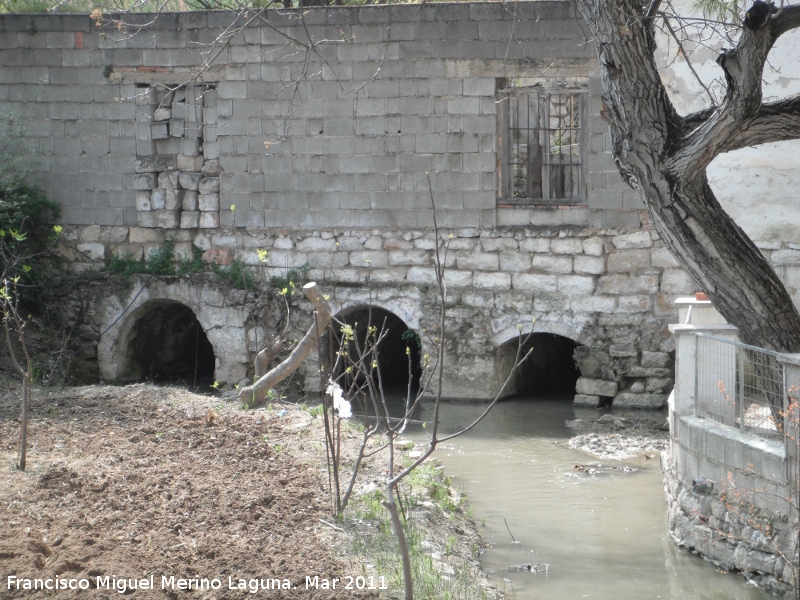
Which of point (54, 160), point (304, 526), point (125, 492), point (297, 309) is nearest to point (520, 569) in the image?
point (304, 526)

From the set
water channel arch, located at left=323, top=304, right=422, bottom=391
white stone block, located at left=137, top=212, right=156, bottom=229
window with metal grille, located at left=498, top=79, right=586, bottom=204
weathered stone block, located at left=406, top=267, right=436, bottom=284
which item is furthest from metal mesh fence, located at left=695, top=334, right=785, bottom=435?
white stone block, located at left=137, top=212, right=156, bottom=229

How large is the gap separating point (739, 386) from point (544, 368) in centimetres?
610

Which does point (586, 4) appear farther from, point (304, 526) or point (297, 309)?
point (297, 309)

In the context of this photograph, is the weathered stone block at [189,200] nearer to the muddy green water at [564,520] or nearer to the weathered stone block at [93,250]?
the weathered stone block at [93,250]

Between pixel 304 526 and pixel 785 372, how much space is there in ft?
9.63

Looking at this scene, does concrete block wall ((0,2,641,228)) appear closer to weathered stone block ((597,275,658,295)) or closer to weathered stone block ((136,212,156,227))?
weathered stone block ((136,212,156,227))

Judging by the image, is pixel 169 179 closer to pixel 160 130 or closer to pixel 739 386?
pixel 160 130

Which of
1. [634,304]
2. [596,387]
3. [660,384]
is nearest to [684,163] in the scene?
[634,304]

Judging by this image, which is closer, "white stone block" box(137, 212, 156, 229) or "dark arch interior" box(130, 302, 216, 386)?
"white stone block" box(137, 212, 156, 229)

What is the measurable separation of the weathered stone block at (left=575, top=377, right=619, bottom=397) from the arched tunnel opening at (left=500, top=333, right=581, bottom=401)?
626mm

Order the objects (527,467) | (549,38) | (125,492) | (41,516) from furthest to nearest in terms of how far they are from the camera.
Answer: (549,38), (527,467), (125,492), (41,516)

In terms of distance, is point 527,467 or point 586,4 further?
point 527,467

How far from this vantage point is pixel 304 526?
5.73 metres

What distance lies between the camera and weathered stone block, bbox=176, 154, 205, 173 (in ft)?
38.8
